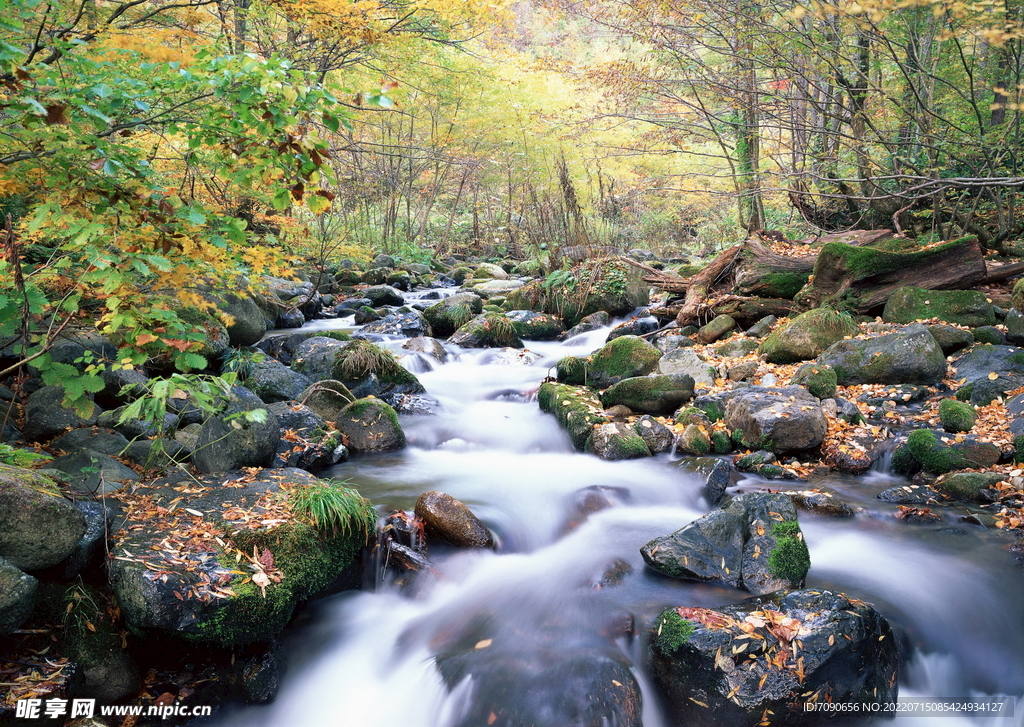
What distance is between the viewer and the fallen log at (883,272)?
7.69 metres

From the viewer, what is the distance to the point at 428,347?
9805 millimetres

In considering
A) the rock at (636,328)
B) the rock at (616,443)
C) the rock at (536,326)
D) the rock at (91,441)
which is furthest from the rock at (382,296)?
the rock at (91,441)

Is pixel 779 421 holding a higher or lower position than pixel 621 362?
lower

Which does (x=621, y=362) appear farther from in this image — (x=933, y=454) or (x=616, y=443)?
(x=933, y=454)

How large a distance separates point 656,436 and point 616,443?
1.45ft

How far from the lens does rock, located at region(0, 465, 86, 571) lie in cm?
287

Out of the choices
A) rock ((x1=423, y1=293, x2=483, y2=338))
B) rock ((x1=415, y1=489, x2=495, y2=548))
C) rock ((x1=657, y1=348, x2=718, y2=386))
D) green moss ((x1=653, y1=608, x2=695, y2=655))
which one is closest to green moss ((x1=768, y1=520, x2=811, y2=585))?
green moss ((x1=653, y1=608, x2=695, y2=655))

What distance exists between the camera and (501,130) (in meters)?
18.4

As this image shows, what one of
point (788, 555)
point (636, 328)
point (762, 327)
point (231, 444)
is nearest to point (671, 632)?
point (788, 555)

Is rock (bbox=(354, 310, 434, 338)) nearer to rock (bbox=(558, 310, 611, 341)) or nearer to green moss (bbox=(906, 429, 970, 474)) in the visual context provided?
rock (bbox=(558, 310, 611, 341))

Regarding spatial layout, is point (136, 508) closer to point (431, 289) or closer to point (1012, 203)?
point (1012, 203)

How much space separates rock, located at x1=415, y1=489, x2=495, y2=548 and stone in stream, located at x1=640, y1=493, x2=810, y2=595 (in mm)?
1332

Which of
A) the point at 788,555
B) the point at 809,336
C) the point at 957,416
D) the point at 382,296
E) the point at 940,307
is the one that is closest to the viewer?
the point at 788,555

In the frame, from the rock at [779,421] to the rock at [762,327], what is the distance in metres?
2.62
